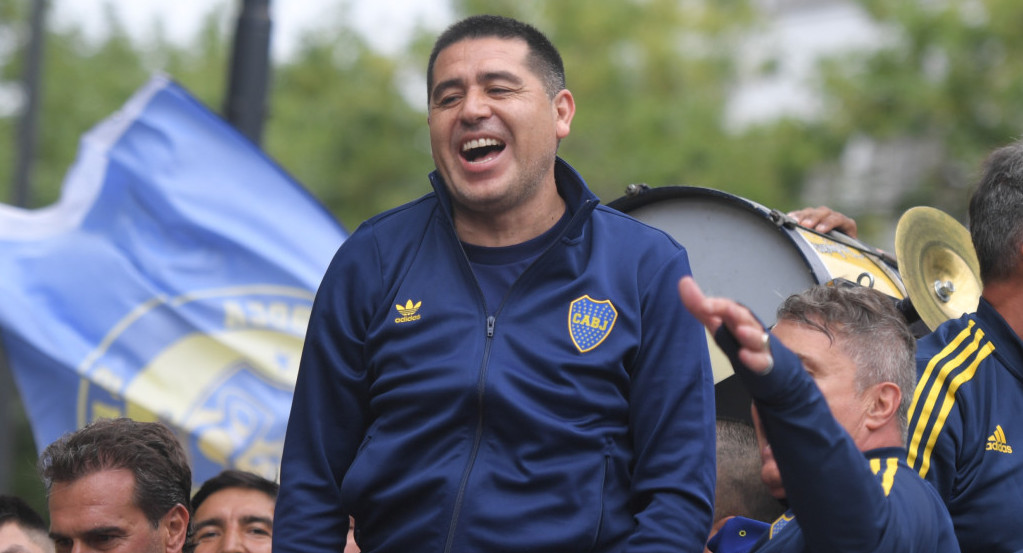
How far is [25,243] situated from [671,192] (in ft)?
11.4

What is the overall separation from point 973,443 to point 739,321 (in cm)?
128

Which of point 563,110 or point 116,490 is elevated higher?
A: point 563,110

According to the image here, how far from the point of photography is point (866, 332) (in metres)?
3.25

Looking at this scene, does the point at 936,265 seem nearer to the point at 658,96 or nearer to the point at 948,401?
the point at 948,401

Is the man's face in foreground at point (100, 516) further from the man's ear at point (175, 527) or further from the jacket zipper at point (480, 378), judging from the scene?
the jacket zipper at point (480, 378)

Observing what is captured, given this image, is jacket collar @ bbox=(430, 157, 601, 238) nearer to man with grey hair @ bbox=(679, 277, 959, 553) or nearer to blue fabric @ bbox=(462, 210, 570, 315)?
blue fabric @ bbox=(462, 210, 570, 315)

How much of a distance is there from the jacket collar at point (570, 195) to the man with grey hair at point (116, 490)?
1.60 metres

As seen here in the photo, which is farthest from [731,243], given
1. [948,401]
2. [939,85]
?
[939,85]

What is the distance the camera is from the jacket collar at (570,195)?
11.0 feet

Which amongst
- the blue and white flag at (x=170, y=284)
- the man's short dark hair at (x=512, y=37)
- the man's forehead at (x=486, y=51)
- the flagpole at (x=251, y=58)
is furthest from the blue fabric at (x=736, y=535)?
the flagpole at (x=251, y=58)

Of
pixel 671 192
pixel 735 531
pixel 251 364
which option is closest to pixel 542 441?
pixel 735 531

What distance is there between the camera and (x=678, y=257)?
3.37 m

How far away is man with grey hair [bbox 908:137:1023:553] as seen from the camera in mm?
3594

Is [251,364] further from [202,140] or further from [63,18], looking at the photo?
[63,18]
